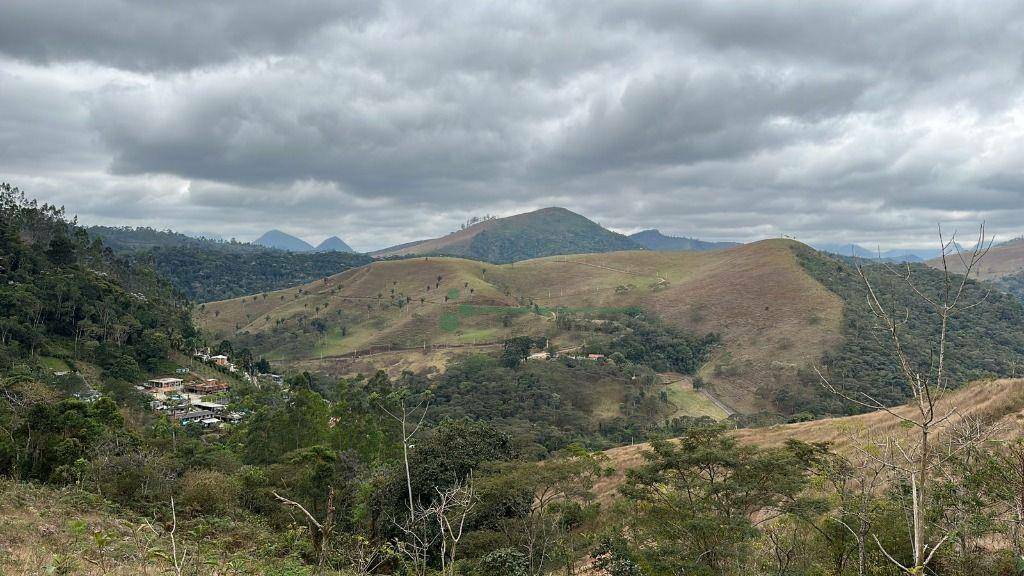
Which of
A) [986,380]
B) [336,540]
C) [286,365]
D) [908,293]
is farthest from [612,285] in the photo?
[336,540]

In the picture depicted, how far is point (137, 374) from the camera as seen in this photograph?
70.4 m

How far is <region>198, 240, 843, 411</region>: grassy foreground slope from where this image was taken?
363ft

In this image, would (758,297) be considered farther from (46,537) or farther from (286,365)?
(46,537)

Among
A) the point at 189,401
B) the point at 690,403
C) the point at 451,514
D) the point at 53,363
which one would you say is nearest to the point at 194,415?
the point at 189,401

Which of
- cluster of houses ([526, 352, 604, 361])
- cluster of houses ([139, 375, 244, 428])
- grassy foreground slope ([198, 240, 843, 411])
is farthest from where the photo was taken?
grassy foreground slope ([198, 240, 843, 411])

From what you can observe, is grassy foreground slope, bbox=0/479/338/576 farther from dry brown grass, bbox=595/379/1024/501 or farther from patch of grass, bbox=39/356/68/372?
patch of grass, bbox=39/356/68/372

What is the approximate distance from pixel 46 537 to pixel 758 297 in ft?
450

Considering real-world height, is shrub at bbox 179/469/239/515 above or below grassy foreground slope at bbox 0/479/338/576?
below

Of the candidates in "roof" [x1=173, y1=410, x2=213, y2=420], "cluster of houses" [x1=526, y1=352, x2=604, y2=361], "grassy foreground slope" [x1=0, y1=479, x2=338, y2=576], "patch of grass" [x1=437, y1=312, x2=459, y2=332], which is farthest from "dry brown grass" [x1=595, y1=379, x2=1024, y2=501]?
"patch of grass" [x1=437, y1=312, x2=459, y2=332]

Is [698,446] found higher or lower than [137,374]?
higher

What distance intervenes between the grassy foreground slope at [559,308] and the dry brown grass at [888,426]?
211 ft

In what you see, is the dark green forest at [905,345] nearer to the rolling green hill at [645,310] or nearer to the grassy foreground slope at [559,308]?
the rolling green hill at [645,310]

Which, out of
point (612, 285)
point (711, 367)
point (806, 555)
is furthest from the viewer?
point (612, 285)

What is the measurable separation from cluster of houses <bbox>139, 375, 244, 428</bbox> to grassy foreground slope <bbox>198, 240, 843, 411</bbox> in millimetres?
63148
